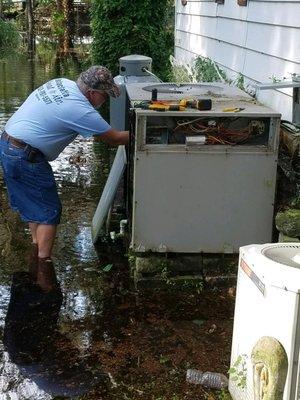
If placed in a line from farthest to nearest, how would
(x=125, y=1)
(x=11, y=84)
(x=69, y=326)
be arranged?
(x=11, y=84) < (x=125, y=1) < (x=69, y=326)

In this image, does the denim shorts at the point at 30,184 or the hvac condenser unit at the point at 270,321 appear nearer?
the hvac condenser unit at the point at 270,321

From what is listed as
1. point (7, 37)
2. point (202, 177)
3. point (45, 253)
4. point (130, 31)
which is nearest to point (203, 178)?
point (202, 177)

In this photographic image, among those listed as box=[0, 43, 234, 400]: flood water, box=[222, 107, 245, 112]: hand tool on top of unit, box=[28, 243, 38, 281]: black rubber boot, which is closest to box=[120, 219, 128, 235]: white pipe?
box=[0, 43, 234, 400]: flood water

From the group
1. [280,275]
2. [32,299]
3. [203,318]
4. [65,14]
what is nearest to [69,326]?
[32,299]

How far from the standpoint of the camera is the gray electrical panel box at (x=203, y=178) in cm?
470

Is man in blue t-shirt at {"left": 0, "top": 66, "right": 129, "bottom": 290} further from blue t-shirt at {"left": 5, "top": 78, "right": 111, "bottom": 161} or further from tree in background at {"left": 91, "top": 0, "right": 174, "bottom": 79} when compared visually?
tree in background at {"left": 91, "top": 0, "right": 174, "bottom": 79}

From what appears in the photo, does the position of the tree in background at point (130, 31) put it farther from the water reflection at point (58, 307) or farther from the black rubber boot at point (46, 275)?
the black rubber boot at point (46, 275)

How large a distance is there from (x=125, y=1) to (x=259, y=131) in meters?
9.42

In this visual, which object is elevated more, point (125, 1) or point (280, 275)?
point (125, 1)

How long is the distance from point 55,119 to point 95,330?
165cm

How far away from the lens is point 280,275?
8.99 feet

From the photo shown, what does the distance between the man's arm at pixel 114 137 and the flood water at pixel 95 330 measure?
110 cm

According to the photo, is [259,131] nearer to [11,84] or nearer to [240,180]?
[240,180]

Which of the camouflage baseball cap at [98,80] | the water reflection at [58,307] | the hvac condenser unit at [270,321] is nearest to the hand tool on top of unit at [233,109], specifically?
the camouflage baseball cap at [98,80]
